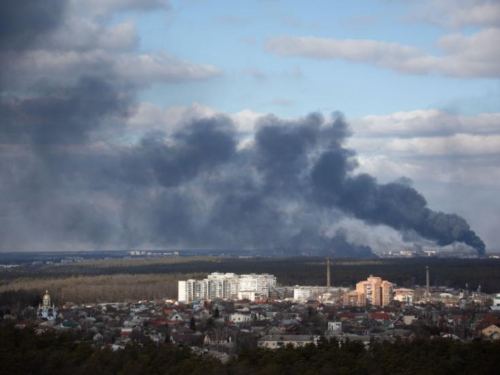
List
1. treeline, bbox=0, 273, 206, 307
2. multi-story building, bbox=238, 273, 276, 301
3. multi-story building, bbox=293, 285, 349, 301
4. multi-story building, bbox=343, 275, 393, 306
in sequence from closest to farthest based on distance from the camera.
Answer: multi-story building, bbox=343, 275, 393, 306, treeline, bbox=0, 273, 206, 307, multi-story building, bbox=293, 285, 349, 301, multi-story building, bbox=238, 273, 276, 301

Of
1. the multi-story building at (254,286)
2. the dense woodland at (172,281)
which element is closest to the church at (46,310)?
the dense woodland at (172,281)

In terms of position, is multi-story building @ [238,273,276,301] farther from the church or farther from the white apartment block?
the church

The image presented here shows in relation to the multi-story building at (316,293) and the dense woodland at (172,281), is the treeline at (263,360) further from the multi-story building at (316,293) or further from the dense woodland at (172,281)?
the multi-story building at (316,293)

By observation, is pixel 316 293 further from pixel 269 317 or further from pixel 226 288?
pixel 269 317

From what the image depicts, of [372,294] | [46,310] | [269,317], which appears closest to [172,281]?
[372,294]

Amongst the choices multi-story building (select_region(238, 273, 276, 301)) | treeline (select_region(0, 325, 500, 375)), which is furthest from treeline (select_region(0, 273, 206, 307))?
treeline (select_region(0, 325, 500, 375))

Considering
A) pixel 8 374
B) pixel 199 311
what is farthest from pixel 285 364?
pixel 199 311
